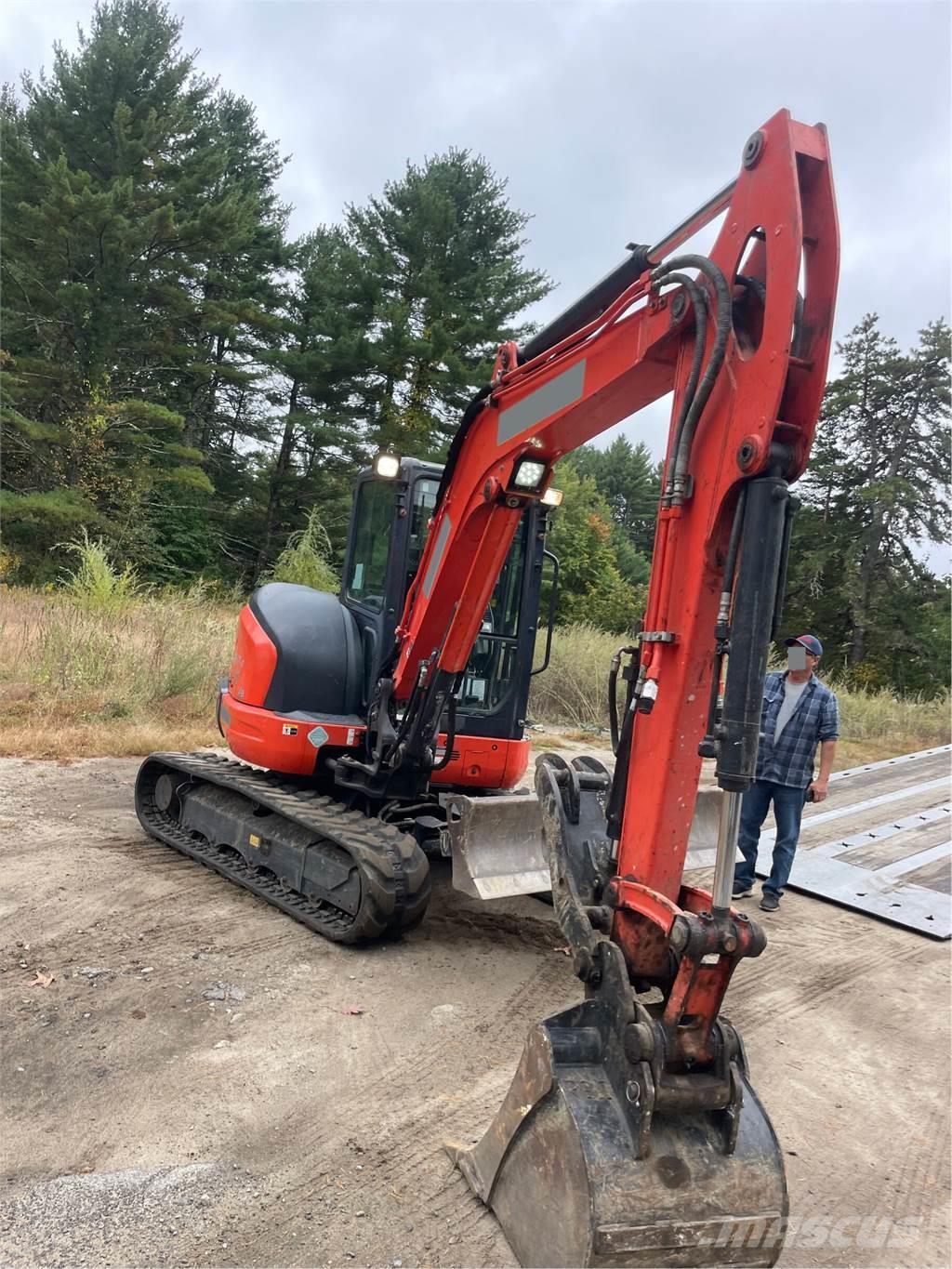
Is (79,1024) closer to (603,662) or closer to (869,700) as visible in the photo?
Result: (603,662)

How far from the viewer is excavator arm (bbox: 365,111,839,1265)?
6.86ft

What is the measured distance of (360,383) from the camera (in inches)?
795

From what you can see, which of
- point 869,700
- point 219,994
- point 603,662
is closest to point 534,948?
point 219,994

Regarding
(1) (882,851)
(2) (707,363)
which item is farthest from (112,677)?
(2) (707,363)

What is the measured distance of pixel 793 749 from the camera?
5.40m

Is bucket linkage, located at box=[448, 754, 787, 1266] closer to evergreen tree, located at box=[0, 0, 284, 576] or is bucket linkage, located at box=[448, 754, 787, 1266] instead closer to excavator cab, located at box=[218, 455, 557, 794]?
excavator cab, located at box=[218, 455, 557, 794]

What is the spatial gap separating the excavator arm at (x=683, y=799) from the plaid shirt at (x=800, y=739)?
2766 mm

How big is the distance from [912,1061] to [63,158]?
18785mm

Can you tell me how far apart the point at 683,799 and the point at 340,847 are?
2293 mm

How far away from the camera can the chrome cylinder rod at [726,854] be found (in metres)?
2.24

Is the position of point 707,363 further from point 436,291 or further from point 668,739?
point 436,291

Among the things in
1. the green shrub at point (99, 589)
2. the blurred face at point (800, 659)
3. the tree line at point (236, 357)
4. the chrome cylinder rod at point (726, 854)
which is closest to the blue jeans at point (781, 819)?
the blurred face at point (800, 659)

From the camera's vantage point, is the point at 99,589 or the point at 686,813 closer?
the point at 686,813

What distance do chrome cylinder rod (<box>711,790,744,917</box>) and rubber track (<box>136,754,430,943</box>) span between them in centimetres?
202
